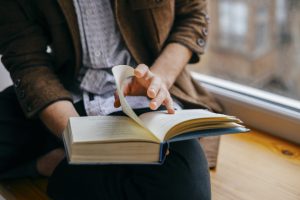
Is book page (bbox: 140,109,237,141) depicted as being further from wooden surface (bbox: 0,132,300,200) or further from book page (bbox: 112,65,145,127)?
wooden surface (bbox: 0,132,300,200)

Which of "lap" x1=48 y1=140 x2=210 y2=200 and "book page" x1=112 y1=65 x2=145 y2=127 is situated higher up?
"book page" x1=112 y1=65 x2=145 y2=127

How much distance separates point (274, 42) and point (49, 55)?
4.52 m

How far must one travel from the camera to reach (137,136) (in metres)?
0.70

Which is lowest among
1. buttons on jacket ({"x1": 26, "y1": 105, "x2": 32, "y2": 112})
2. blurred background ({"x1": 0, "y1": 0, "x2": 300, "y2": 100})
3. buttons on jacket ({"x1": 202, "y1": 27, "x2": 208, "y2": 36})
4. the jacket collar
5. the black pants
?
blurred background ({"x1": 0, "y1": 0, "x2": 300, "y2": 100})

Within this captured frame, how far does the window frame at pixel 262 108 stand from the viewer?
1.19 m

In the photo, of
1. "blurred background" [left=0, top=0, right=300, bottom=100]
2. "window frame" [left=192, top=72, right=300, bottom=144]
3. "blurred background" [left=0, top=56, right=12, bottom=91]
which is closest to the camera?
"window frame" [left=192, top=72, right=300, bottom=144]

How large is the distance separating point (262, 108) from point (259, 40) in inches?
160

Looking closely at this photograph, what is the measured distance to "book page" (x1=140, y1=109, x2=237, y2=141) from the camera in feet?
2.26

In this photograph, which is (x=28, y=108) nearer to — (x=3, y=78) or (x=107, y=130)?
(x=107, y=130)

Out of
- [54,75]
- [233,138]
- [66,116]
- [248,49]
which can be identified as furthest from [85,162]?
[248,49]

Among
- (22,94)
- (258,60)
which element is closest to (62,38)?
(22,94)

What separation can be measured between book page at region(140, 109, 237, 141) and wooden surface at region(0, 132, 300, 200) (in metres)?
0.31

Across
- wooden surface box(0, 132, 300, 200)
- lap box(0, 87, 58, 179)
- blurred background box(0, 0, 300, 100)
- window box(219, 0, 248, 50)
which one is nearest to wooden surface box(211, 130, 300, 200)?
wooden surface box(0, 132, 300, 200)

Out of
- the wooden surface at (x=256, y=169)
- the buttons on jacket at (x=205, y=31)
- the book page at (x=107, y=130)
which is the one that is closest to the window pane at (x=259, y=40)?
the wooden surface at (x=256, y=169)
